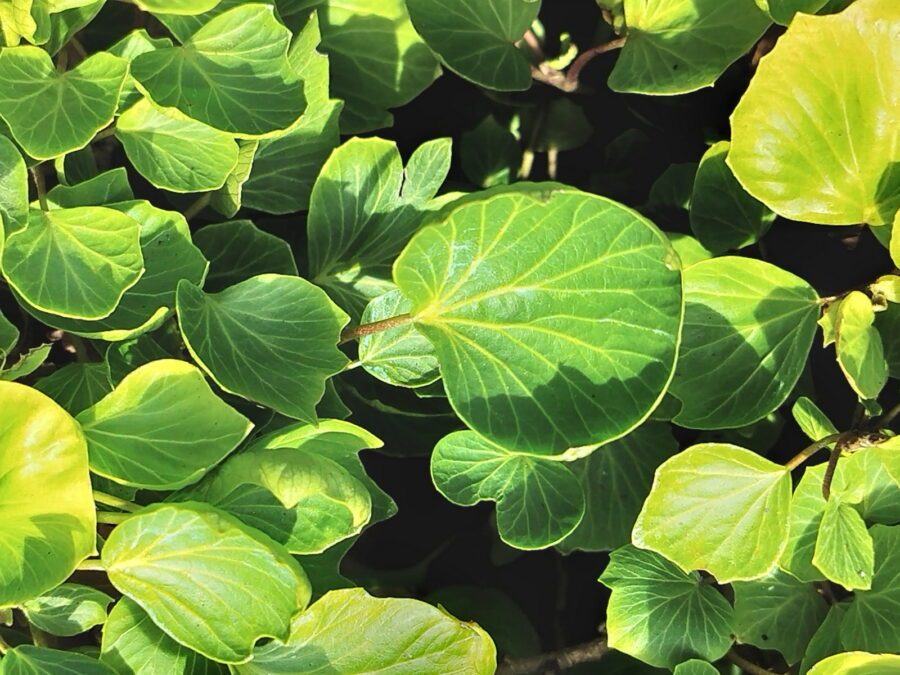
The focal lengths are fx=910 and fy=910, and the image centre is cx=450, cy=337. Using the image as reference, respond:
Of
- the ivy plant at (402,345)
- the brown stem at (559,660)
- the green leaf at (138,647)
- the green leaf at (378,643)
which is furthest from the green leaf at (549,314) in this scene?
the brown stem at (559,660)

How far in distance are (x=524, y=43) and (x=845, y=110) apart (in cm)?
34

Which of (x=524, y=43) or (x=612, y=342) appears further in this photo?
(x=524, y=43)

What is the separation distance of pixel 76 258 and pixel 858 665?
1.72ft

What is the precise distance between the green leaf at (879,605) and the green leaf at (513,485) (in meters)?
0.20

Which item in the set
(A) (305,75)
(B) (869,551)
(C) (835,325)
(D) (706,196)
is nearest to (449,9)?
(A) (305,75)

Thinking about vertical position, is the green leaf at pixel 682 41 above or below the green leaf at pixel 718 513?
above

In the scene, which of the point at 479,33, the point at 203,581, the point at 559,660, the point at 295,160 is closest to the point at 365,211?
the point at 295,160

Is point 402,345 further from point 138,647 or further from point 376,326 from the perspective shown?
point 138,647

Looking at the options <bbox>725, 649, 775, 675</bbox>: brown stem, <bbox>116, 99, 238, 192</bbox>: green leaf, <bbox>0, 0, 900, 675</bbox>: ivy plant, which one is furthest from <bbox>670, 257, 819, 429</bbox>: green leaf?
<bbox>116, 99, 238, 192</bbox>: green leaf

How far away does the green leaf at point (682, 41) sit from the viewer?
650 millimetres

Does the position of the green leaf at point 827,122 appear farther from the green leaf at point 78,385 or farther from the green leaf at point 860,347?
the green leaf at point 78,385

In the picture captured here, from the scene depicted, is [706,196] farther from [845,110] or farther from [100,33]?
[100,33]

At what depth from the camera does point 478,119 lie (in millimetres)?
844

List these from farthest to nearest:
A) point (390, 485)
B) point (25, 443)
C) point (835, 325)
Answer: point (390, 485), point (835, 325), point (25, 443)
